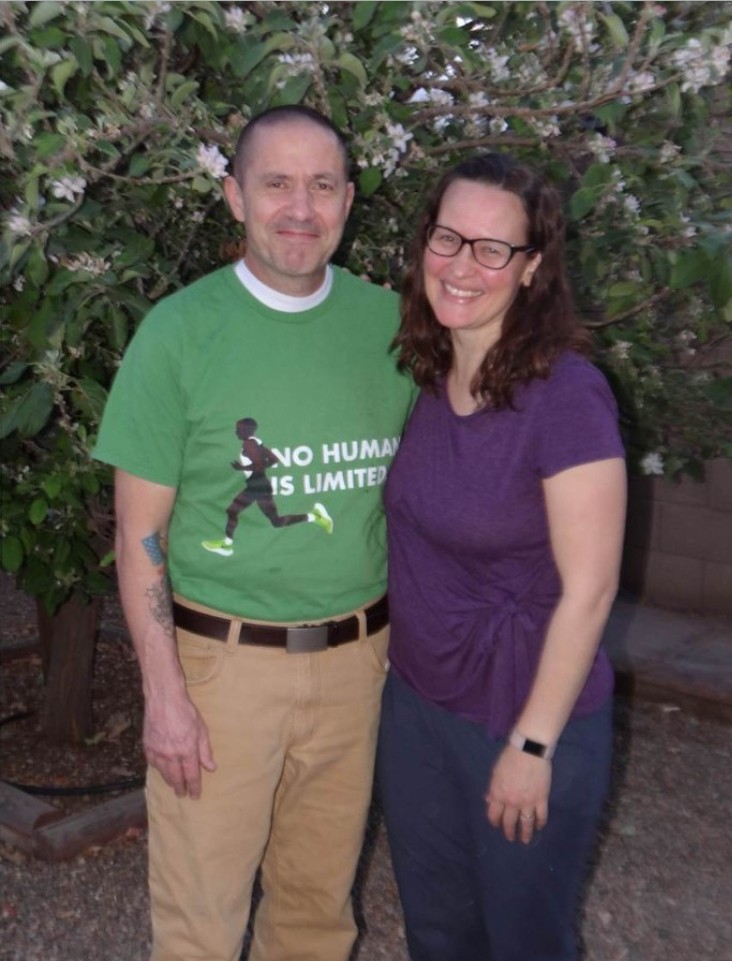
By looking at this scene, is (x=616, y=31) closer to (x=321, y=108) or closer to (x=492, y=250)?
(x=321, y=108)

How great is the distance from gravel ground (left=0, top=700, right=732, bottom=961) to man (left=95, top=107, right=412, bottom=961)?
1304 mm

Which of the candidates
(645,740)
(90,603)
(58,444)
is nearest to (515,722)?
(58,444)

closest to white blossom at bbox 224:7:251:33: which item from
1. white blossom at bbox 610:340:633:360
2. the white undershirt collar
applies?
the white undershirt collar

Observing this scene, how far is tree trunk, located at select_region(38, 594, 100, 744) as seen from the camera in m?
5.05

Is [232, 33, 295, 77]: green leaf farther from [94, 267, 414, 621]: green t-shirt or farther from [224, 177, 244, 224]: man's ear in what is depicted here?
[94, 267, 414, 621]: green t-shirt

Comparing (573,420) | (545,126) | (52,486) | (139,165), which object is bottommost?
(52,486)

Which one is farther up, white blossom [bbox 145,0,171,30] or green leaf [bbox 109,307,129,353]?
white blossom [bbox 145,0,171,30]

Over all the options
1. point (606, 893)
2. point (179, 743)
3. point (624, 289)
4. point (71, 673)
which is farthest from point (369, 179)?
point (71, 673)

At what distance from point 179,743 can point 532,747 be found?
2.29 feet

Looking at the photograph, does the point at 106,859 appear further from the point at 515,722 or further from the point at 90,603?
the point at 515,722

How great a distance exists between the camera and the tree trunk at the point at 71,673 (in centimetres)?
505

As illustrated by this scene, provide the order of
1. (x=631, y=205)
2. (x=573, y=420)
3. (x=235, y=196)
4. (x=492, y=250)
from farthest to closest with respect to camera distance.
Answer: (x=631, y=205), (x=235, y=196), (x=492, y=250), (x=573, y=420)

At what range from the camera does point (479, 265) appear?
237 cm

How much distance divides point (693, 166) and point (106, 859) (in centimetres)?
286
